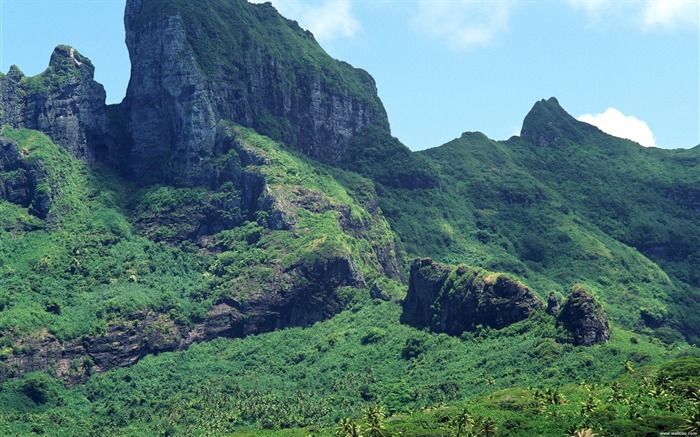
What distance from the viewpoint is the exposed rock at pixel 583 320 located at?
608 ft

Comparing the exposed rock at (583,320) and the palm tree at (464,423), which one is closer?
the palm tree at (464,423)

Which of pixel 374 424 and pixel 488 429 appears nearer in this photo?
pixel 488 429

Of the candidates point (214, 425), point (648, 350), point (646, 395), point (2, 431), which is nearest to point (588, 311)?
point (648, 350)

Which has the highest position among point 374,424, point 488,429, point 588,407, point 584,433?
point 588,407

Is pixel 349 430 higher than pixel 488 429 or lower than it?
lower

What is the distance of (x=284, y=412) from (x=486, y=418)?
4584 cm

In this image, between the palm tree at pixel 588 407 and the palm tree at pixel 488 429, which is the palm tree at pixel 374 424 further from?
the palm tree at pixel 588 407

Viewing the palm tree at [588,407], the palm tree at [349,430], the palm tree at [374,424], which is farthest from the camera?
the palm tree at [374,424]

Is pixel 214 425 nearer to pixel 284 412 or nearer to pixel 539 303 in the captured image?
pixel 284 412

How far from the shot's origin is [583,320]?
610ft

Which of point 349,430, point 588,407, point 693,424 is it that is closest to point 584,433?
point 693,424

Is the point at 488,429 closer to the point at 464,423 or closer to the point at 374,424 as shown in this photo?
the point at 464,423

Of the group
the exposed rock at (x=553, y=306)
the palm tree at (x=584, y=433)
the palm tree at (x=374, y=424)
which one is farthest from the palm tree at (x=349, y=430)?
the exposed rock at (x=553, y=306)

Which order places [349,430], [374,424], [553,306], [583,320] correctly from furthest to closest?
[553,306] < [583,320] < [374,424] < [349,430]
